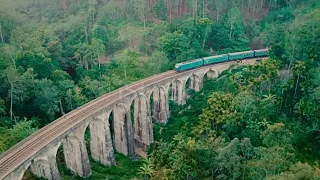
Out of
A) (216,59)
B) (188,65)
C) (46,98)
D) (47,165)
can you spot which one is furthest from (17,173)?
(216,59)

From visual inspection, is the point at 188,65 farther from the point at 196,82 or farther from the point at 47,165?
the point at 47,165

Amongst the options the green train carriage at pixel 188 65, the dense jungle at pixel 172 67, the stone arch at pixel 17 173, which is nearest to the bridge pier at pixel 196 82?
the dense jungle at pixel 172 67

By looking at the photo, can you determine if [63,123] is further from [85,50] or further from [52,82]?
[85,50]

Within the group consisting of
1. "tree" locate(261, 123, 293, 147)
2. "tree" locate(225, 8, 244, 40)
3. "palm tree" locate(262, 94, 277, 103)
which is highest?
"tree" locate(225, 8, 244, 40)

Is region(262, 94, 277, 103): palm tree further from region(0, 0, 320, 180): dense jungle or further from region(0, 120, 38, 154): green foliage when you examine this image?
region(0, 120, 38, 154): green foliage

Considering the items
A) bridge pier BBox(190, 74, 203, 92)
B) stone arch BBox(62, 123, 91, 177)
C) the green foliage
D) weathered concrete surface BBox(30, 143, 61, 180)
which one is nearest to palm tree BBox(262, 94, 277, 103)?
bridge pier BBox(190, 74, 203, 92)

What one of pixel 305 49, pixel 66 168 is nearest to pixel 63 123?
pixel 66 168

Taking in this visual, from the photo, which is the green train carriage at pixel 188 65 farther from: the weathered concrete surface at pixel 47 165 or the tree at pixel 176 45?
the weathered concrete surface at pixel 47 165
